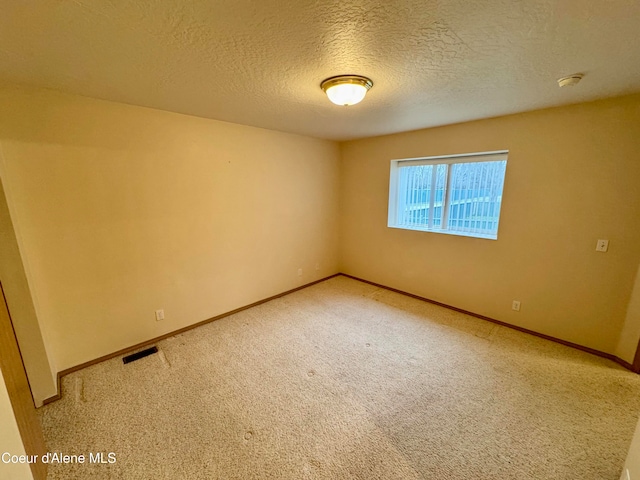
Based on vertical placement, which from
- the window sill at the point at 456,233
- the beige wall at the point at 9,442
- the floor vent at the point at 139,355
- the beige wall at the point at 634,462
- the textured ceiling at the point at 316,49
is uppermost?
the textured ceiling at the point at 316,49

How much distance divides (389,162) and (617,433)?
3.25 meters


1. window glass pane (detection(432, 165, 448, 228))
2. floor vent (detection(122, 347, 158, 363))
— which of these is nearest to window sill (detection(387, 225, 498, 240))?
window glass pane (detection(432, 165, 448, 228))

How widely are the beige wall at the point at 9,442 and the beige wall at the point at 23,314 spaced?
1033mm

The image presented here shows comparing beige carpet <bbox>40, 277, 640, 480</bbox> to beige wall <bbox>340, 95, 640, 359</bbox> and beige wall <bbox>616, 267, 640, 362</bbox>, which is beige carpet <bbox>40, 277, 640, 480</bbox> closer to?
beige wall <bbox>616, 267, 640, 362</bbox>

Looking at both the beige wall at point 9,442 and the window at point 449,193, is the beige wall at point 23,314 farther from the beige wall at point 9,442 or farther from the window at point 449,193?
the window at point 449,193

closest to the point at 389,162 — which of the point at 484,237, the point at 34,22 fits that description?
the point at 484,237

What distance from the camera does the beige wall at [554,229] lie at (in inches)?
84.3

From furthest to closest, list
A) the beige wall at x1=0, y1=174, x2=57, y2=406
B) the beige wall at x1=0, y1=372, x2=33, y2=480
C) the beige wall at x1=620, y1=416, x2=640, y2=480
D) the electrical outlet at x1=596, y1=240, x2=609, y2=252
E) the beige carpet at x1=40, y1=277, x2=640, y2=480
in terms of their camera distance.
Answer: the electrical outlet at x1=596, y1=240, x2=609, y2=252, the beige wall at x1=0, y1=174, x2=57, y2=406, the beige carpet at x1=40, y1=277, x2=640, y2=480, the beige wall at x1=620, y1=416, x2=640, y2=480, the beige wall at x1=0, y1=372, x2=33, y2=480

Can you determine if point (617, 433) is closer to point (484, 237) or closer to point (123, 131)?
point (484, 237)

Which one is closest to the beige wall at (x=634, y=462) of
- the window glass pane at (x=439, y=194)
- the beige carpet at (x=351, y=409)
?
the beige carpet at (x=351, y=409)

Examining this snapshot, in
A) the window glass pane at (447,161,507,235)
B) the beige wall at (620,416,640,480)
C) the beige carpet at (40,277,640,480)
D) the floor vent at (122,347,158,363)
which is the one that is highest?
the window glass pane at (447,161,507,235)

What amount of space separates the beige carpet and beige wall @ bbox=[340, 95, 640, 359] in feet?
1.38

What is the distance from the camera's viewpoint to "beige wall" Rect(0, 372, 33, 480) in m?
0.90

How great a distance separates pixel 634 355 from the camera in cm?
212
